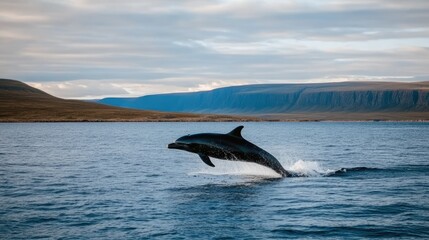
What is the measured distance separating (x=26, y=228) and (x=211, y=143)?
10297mm

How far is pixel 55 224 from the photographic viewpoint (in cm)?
1791

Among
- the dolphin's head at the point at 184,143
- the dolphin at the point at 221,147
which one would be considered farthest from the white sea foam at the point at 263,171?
the dolphin's head at the point at 184,143

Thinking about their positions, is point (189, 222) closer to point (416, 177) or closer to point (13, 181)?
point (13, 181)

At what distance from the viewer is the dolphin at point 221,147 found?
25.0 meters

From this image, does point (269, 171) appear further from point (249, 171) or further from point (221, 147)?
point (221, 147)

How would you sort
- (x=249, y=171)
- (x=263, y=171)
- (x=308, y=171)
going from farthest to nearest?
(x=249, y=171)
(x=308, y=171)
(x=263, y=171)

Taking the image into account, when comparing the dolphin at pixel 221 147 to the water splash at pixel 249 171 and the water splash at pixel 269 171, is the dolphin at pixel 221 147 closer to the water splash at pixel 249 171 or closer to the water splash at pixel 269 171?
the water splash at pixel 249 171

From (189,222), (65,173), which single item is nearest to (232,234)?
(189,222)

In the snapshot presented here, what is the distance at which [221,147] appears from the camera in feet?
83.4

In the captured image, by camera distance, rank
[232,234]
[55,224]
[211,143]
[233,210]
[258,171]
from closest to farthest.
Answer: [232,234] → [55,224] → [233,210] → [211,143] → [258,171]

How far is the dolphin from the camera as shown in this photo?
2505 centimetres

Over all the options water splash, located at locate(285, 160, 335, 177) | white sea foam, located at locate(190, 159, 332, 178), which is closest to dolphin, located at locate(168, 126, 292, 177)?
white sea foam, located at locate(190, 159, 332, 178)

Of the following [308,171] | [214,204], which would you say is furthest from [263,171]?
[214,204]

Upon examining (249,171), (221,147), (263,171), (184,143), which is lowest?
(249,171)
